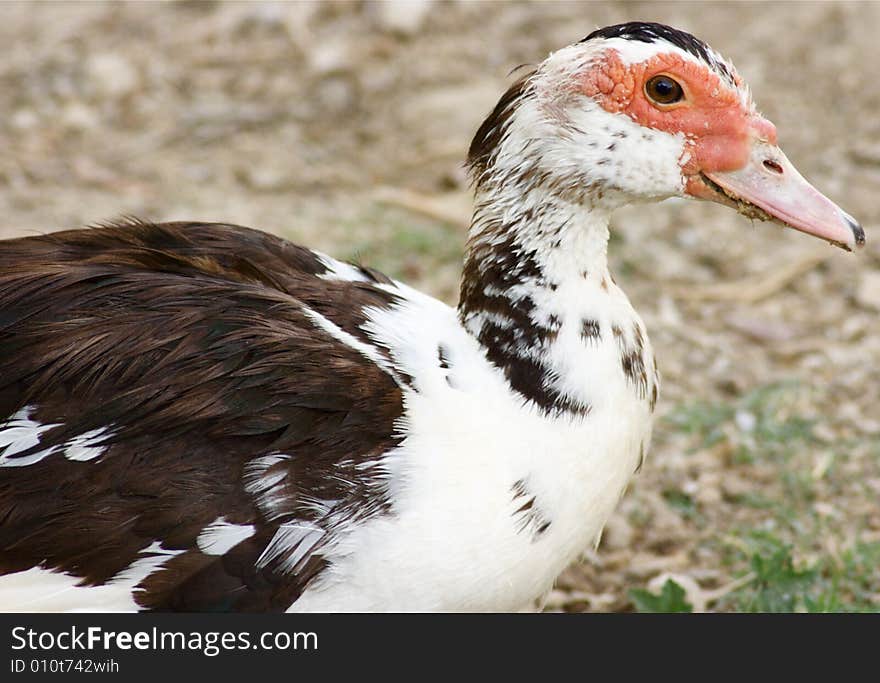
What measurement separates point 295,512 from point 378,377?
0.36 m

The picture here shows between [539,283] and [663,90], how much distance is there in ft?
1.74

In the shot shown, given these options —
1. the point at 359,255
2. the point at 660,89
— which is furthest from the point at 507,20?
the point at 660,89

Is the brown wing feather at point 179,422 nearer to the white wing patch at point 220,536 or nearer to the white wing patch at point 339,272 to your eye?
the white wing patch at point 220,536

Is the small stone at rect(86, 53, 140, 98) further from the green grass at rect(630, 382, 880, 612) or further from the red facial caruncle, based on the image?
the red facial caruncle

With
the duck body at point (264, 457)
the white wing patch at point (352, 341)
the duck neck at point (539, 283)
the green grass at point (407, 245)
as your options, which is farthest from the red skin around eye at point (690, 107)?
the green grass at point (407, 245)

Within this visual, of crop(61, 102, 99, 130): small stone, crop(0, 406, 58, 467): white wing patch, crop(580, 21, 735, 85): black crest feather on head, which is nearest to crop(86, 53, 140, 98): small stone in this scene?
crop(61, 102, 99, 130): small stone

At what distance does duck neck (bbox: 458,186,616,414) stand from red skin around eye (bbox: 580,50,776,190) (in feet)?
0.83

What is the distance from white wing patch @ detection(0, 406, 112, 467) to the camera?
2.64 meters

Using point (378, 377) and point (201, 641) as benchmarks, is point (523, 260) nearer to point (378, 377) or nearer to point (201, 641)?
point (378, 377)

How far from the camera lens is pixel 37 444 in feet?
8.69

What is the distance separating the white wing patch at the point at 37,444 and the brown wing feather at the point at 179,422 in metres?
0.01

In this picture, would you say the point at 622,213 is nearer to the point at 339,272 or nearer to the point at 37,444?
the point at 339,272

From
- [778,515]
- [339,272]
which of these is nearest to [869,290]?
[778,515]

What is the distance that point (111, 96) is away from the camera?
612 cm
